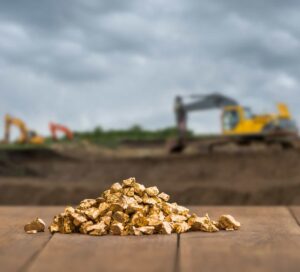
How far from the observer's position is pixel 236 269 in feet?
9.68

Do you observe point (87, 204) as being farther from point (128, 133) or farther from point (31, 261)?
point (128, 133)

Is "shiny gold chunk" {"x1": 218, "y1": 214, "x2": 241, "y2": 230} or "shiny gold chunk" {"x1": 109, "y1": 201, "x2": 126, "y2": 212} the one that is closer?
"shiny gold chunk" {"x1": 109, "y1": 201, "x2": 126, "y2": 212}

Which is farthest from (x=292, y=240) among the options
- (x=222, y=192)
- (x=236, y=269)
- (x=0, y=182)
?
(x=0, y=182)

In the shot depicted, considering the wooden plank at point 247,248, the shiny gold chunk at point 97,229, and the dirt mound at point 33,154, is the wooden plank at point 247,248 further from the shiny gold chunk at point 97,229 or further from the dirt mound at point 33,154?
the dirt mound at point 33,154

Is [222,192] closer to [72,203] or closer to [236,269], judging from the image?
[72,203]

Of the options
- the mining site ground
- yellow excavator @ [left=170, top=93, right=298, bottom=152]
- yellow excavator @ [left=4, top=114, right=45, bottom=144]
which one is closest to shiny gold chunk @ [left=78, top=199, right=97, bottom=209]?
the mining site ground

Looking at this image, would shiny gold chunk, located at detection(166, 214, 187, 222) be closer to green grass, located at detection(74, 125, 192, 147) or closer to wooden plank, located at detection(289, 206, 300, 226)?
wooden plank, located at detection(289, 206, 300, 226)

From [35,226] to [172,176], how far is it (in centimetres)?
1321

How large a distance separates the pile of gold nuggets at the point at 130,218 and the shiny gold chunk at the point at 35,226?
0.10m

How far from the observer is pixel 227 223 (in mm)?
4234

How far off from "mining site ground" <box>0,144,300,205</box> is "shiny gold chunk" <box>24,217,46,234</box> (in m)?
7.79

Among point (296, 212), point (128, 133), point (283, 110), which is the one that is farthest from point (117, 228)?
point (128, 133)

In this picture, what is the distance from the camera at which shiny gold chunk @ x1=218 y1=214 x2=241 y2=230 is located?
Answer: 4219mm

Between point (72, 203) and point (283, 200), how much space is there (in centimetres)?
427
